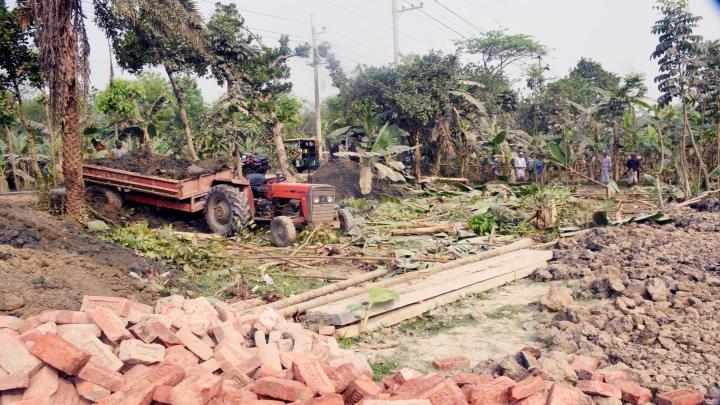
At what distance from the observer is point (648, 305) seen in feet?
20.2

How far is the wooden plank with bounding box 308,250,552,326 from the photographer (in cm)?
614

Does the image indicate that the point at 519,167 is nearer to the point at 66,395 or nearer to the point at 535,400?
the point at 535,400

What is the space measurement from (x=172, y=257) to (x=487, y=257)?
484 cm

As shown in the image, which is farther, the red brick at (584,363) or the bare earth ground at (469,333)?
the bare earth ground at (469,333)

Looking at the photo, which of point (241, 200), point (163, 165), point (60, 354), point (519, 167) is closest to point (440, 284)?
point (60, 354)

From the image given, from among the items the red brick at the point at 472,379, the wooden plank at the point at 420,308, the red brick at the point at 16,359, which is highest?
the red brick at the point at 16,359

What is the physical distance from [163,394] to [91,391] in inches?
23.2

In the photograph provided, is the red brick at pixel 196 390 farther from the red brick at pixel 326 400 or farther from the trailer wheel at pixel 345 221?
the trailer wheel at pixel 345 221

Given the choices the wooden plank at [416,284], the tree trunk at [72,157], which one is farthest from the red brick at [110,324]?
the tree trunk at [72,157]

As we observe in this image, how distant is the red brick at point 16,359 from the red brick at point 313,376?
1718 mm

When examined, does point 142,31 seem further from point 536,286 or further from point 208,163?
point 536,286

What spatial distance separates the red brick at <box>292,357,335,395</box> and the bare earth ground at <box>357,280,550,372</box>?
1.34m

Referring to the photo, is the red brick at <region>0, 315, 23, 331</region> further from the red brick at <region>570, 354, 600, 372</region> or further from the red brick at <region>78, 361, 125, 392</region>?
the red brick at <region>570, 354, 600, 372</region>

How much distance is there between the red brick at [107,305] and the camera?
5020mm
